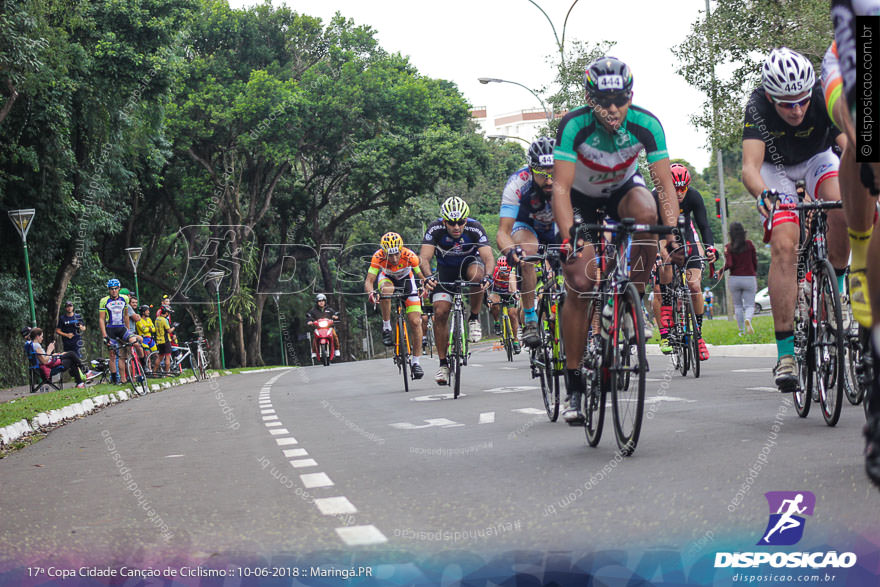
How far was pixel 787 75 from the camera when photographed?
7.07m

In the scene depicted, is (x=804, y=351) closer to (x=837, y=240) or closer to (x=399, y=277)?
(x=837, y=240)

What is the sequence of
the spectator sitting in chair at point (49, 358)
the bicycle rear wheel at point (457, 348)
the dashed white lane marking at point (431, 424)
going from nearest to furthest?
the dashed white lane marking at point (431, 424) → the bicycle rear wheel at point (457, 348) → the spectator sitting in chair at point (49, 358)

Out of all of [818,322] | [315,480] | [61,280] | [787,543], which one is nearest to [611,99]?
[818,322]

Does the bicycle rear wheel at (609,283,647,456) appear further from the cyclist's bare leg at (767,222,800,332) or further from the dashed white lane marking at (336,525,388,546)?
the dashed white lane marking at (336,525,388,546)

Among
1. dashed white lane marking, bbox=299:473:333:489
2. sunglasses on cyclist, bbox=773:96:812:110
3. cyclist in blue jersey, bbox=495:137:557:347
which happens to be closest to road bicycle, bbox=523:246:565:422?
cyclist in blue jersey, bbox=495:137:557:347

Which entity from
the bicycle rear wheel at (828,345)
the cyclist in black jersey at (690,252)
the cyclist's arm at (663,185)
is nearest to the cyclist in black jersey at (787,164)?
the bicycle rear wheel at (828,345)

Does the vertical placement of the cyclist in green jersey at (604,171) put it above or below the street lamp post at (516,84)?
below

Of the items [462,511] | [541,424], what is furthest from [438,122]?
[462,511]

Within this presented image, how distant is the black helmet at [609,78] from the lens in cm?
671

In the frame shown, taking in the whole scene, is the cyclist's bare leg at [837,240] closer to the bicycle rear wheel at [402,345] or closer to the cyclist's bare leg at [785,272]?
the cyclist's bare leg at [785,272]

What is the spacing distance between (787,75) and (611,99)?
1.21 meters

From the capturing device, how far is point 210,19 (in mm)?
40000

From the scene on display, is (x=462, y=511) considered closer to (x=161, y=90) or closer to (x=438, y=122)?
(x=161, y=90)

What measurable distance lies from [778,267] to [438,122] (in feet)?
117
